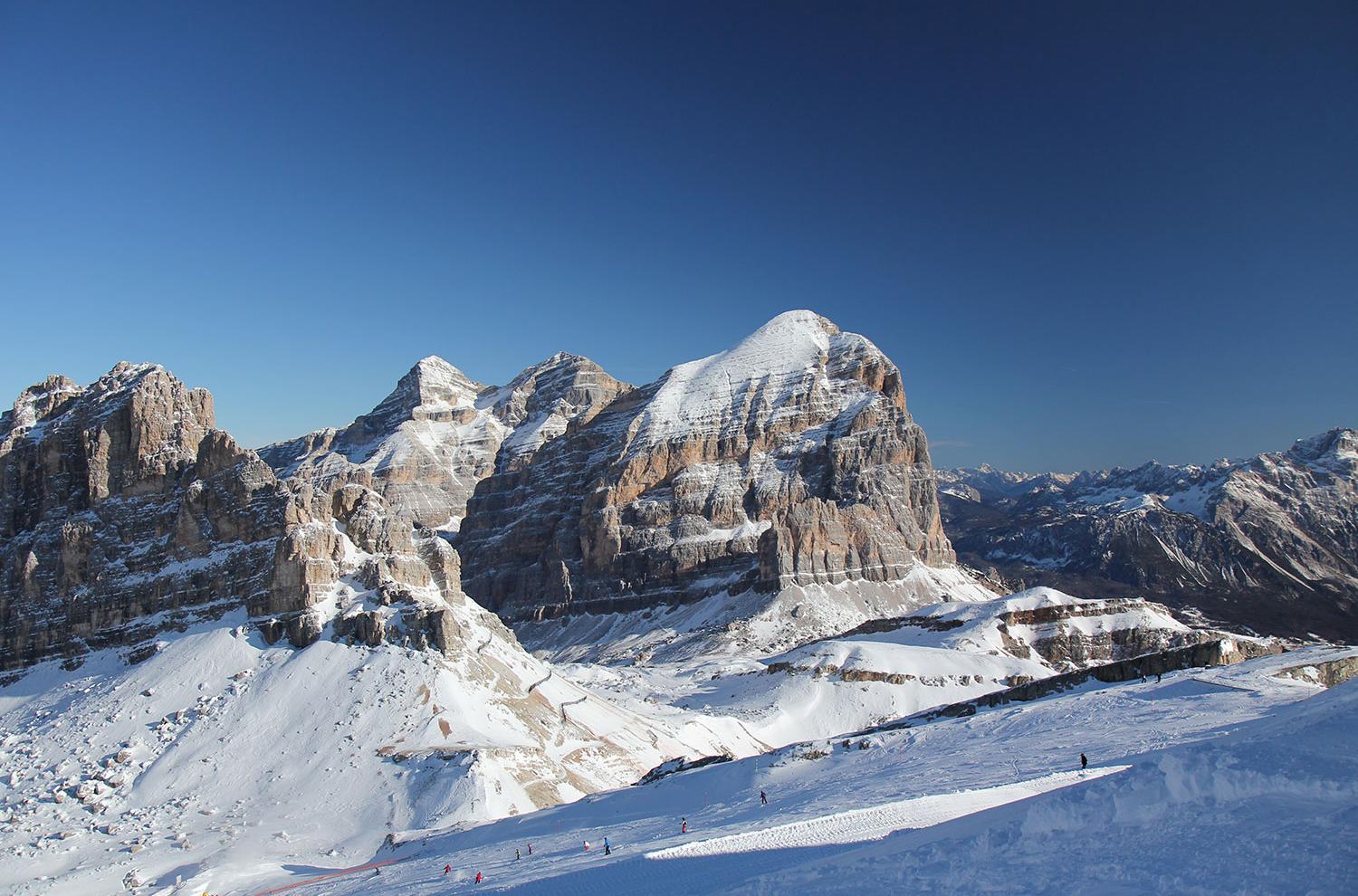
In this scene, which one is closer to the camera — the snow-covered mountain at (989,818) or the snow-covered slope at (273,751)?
the snow-covered mountain at (989,818)

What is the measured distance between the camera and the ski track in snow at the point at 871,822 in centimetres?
2738

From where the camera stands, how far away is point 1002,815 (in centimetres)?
2228

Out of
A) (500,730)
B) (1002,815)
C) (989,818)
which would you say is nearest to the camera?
(1002,815)

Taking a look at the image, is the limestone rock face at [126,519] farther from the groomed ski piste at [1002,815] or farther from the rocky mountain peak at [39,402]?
the groomed ski piste at [1002,815]

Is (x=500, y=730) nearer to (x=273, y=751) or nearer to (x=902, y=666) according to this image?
(x=273, y=751)

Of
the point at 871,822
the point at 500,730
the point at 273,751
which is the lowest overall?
the point at 871,822

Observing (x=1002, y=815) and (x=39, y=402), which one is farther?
(x=39, y=402)

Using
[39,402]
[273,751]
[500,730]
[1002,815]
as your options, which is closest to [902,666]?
[500,730]

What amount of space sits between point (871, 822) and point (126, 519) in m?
81.8

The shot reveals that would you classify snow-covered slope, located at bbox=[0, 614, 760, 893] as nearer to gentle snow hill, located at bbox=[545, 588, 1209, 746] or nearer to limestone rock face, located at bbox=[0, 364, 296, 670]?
limestone rock face, located at bbox=[0, 364, 296, 670]

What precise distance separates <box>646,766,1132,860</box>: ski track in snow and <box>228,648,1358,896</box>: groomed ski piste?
0.12m

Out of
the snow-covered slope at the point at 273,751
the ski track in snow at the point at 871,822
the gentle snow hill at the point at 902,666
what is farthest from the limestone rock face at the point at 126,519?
the ski track in snow at the point at 871,822

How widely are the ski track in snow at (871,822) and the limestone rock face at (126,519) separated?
58937 millimetres

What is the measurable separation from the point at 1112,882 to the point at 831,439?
592 ft
